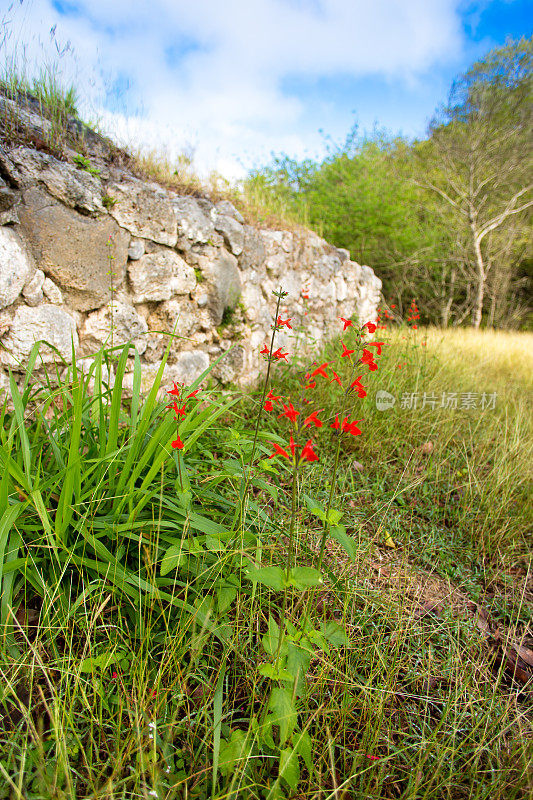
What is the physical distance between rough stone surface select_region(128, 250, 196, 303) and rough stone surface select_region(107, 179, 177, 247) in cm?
12

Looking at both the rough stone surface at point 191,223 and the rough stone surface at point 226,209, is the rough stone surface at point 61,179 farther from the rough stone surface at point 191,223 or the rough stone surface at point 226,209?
the rough stone surface at point 226,209

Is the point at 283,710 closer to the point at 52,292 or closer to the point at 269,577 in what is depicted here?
the point at 269,577

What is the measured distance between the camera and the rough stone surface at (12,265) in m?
1.99

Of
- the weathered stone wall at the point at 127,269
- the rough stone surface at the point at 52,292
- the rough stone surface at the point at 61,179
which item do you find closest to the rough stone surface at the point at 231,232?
the weathered stone wall at the point at 127,269

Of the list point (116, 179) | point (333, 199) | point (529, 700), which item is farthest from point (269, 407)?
point (333, 199)

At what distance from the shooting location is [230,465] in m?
1.32

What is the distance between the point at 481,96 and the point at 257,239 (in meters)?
10.3

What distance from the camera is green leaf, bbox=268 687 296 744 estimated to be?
0.86 meters

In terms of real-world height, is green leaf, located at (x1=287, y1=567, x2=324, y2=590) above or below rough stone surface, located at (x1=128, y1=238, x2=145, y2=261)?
below

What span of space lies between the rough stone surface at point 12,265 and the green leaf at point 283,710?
6.96 ft

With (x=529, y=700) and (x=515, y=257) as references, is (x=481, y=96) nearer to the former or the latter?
(x=515, y=257)

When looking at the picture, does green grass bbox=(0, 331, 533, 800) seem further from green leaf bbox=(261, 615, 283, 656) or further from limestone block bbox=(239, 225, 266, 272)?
limestone block bbox=(239, 225, 266, 272)

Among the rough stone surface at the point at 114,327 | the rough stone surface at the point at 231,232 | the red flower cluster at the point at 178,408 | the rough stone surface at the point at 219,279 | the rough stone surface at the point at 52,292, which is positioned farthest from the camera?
the rough stone surface at the point at 231,232

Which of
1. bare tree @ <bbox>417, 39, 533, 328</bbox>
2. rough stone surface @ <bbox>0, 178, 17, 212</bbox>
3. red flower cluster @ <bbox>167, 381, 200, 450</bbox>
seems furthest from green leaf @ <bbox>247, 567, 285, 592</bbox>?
bare tree @ <bbox>417, 39, 533, 328</bbox>
